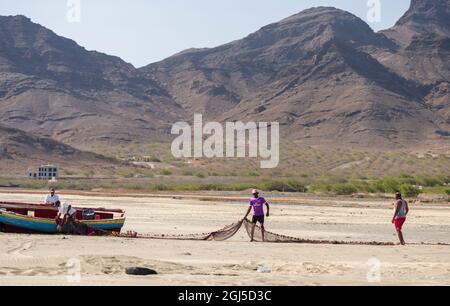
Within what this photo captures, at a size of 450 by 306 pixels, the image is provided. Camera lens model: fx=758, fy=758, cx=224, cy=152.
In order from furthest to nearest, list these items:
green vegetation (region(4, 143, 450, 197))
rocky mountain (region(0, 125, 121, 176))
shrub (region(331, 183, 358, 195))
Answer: rocky mountain (region(0, 125, 121, 176)), green vegetation (region(4, 143, 450, 197)), shrub (region(331, 183, 358, 195))

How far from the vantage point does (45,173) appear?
82.7m

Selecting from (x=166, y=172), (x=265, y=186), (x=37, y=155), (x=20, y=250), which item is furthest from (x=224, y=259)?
(x=37, y=155)

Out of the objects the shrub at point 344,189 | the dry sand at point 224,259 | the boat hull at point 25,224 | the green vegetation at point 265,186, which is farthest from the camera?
the green vegetation at point 265,186

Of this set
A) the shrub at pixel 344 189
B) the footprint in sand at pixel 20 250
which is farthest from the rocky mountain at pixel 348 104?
the footprint in sand at pixel 20 250

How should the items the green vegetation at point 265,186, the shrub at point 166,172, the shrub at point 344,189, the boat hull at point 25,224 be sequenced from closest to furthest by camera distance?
the boat hull at point 25,224 < the shrub at point 344,189 < the green vegetation at point 265,186 < the shrub at point 166,172

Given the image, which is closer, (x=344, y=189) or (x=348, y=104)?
(x=344, y=189)

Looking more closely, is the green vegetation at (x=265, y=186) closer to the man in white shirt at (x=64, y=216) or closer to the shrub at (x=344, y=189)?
the shrub at (x=344, y=189)

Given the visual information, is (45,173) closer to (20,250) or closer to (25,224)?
(25,224)

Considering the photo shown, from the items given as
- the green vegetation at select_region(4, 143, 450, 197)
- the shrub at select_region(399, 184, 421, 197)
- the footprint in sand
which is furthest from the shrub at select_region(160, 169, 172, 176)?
the footprint in sand

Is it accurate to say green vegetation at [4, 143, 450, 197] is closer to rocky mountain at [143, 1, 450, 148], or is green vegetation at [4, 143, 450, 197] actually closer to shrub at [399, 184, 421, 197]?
shrub at [399, 184, 421, 197]

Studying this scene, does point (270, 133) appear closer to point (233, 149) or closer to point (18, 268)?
point (233, 149)

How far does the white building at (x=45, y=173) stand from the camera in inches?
3236

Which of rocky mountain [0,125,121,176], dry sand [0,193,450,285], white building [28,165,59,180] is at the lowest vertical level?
dry sand [0,193,450,285]

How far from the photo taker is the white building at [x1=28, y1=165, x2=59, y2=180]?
270 feet
